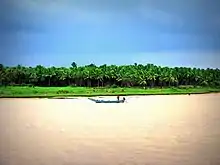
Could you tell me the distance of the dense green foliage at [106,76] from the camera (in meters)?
2.42

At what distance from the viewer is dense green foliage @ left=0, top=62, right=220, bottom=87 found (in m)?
2.42

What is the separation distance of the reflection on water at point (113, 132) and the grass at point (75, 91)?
36 mm

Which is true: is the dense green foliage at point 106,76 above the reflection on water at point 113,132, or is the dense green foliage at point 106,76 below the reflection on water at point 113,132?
above

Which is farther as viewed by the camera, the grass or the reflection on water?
the grass

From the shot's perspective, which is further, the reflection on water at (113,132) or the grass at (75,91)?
the grass at (75,91)

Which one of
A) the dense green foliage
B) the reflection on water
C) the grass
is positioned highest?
the dense green foliage

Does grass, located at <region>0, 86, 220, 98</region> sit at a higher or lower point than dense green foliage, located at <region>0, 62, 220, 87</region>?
lower

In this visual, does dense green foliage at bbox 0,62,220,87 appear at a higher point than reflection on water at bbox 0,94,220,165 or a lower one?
higher

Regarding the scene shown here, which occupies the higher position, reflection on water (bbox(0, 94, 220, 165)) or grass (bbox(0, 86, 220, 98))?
grass (bbox(0, 86, 220, 98))

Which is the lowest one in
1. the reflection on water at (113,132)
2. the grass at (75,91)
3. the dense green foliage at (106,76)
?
the reflection on water at (113,132)

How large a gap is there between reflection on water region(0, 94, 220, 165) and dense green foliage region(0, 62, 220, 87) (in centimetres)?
10
